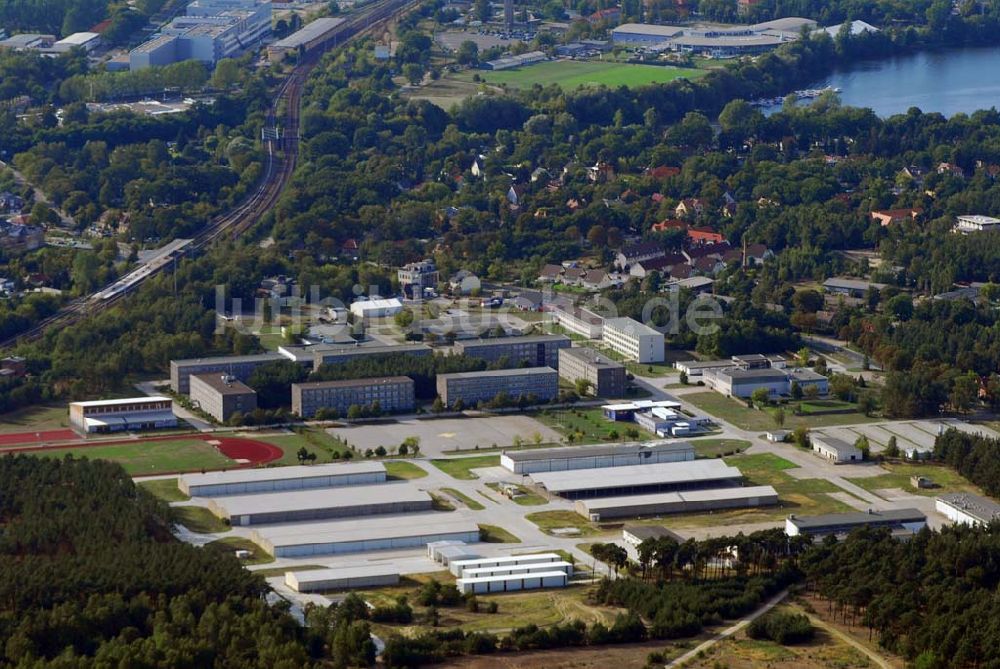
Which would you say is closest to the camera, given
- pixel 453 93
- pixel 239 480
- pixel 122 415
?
pixel 239 480

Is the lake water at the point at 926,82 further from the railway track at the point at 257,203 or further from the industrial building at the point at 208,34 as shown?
the industrial building at the point at 208,34

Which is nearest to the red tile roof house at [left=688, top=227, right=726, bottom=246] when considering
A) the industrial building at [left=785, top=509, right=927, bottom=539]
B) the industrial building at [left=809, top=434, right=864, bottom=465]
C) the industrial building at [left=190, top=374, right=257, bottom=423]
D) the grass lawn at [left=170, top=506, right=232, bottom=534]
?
the industrial building at [left=809, top=434, right=864, bottom=465]

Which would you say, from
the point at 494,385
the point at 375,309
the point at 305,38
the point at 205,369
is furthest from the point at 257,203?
the point at 305,38

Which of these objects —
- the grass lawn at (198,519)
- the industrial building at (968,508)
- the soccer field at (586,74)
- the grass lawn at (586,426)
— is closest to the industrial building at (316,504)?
the grass lawn at (198,519)

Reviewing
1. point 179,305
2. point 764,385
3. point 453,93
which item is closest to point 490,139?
point 453,93

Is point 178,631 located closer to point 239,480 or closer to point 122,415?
point 239,480

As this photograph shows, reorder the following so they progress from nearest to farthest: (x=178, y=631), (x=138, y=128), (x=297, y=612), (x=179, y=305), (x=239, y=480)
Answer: (x=178, y=631), (x=297, y=612), (x=239, y=480), (x=179, y=305), (x=138, y=128)

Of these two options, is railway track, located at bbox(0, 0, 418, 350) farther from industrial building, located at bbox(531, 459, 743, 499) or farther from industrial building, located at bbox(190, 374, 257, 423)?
industrial building, located at bbox(531, 459, 743, 499)
